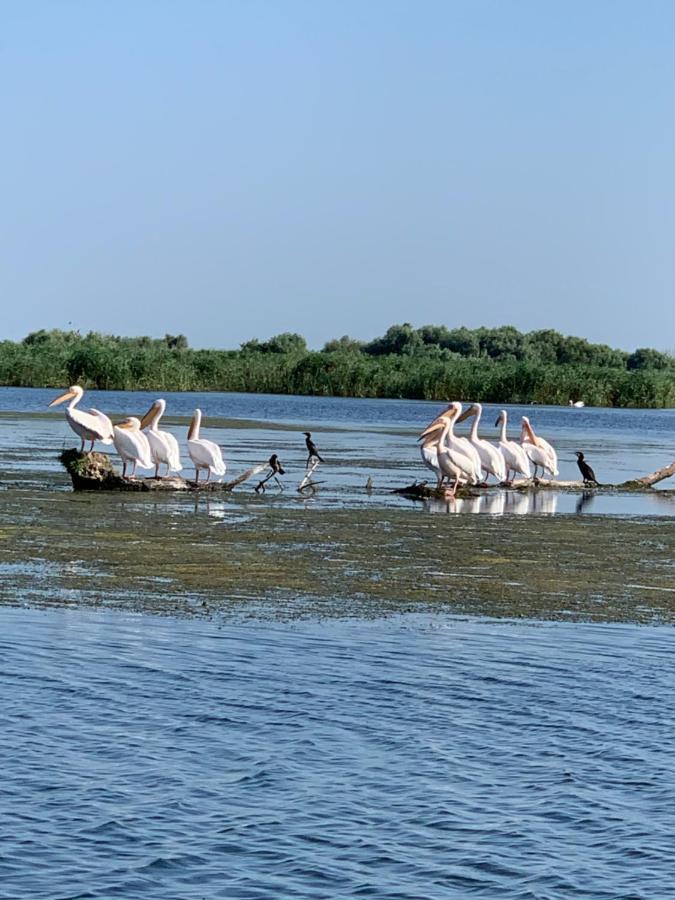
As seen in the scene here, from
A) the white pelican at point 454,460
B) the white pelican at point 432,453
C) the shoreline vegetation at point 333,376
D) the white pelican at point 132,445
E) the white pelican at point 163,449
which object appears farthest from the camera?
the shoreline vegetation at point 333,376

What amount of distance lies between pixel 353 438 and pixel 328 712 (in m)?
29.1

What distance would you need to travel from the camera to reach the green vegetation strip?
1077 cm

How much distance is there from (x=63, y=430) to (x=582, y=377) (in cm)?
3240

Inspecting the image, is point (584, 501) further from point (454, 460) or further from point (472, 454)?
point (454, 460)

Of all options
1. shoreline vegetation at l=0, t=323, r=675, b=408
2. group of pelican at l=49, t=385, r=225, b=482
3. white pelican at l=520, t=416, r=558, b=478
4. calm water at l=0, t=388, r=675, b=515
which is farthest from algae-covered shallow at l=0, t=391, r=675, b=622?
shoreline vegetation at l=0, t=323, r=675, b=408

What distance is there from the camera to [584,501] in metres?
20.3

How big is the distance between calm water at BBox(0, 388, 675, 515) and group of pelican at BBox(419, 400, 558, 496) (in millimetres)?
528

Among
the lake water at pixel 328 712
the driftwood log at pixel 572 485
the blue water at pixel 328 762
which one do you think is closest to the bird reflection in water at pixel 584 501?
the driftwood log at pixel 572 485

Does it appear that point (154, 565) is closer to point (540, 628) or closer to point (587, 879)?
point (540, 628)

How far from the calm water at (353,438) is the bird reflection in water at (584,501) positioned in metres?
0.02

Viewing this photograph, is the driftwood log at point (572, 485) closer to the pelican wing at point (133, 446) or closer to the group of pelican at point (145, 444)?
the group of pelican at point (145, 444)

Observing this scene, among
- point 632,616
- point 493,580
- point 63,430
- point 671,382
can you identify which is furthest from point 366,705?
point 671,382

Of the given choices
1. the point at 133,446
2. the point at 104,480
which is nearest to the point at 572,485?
the point at 133,446

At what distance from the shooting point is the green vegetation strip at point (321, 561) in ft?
35.3
